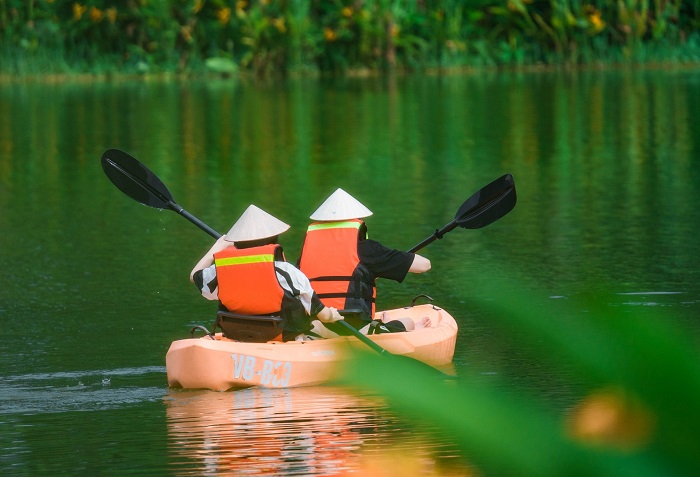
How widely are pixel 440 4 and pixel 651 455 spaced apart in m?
34.4

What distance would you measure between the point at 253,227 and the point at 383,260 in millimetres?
724

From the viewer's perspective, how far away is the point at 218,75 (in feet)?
123

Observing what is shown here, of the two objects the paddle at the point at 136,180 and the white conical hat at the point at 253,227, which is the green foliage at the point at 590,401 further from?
the paddle at the point at 136,180

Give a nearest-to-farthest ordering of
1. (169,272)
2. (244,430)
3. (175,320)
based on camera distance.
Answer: (244,430), (175,320), (169,272)

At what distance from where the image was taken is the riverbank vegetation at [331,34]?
3516 cm

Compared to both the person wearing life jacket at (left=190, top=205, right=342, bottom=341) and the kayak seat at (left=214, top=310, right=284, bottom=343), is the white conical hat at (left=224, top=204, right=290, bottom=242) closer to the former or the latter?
the person wearing life jacket at (left=190, top=205, right=342, bottom=341)

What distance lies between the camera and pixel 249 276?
7.20 m

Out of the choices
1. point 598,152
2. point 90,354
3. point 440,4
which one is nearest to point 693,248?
point 90,354

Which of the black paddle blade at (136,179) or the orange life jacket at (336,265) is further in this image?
the black paddle blade at (136,179)

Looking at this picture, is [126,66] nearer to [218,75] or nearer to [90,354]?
[218,75]

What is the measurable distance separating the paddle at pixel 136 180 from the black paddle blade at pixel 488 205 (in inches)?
66.4

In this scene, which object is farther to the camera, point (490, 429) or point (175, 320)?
point (175, 320)

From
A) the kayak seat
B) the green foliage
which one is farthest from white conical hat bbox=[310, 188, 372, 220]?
the green foliage

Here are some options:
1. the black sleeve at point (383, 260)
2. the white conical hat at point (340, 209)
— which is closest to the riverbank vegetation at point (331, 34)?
the white conical hat at point (340, 209)
